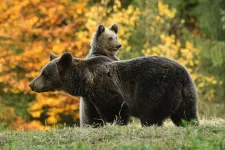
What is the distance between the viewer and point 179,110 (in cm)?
851

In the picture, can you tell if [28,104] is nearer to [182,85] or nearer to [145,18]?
[145,18]

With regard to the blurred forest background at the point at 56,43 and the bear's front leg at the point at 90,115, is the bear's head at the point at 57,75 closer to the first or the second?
the bear's front leg at the point at 90,115

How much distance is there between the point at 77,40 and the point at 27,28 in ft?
5.18

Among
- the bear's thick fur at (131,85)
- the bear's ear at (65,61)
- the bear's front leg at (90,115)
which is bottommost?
the bear's front leg at (90,115)

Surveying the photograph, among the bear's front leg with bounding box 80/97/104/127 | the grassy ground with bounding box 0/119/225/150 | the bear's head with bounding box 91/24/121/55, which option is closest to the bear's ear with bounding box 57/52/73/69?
the bear's front leg with bounding box 80/97/104/127

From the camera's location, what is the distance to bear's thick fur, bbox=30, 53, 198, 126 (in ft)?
27.6

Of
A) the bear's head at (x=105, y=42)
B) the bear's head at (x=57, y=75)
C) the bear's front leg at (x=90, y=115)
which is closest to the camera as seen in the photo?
the bear's head at (x=57, y=75)

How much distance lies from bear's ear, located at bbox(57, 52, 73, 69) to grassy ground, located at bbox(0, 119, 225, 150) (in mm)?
1651

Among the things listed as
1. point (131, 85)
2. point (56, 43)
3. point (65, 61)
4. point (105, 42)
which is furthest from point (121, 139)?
point (56, 43)

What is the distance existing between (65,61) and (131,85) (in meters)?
1.12

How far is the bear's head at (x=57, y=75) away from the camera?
30.8 ft

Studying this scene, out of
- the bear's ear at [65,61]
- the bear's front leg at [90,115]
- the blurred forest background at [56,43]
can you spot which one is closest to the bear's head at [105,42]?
the bear's front leg at [90,115]

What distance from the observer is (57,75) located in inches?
373

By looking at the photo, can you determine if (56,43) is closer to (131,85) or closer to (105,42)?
(105,42)
